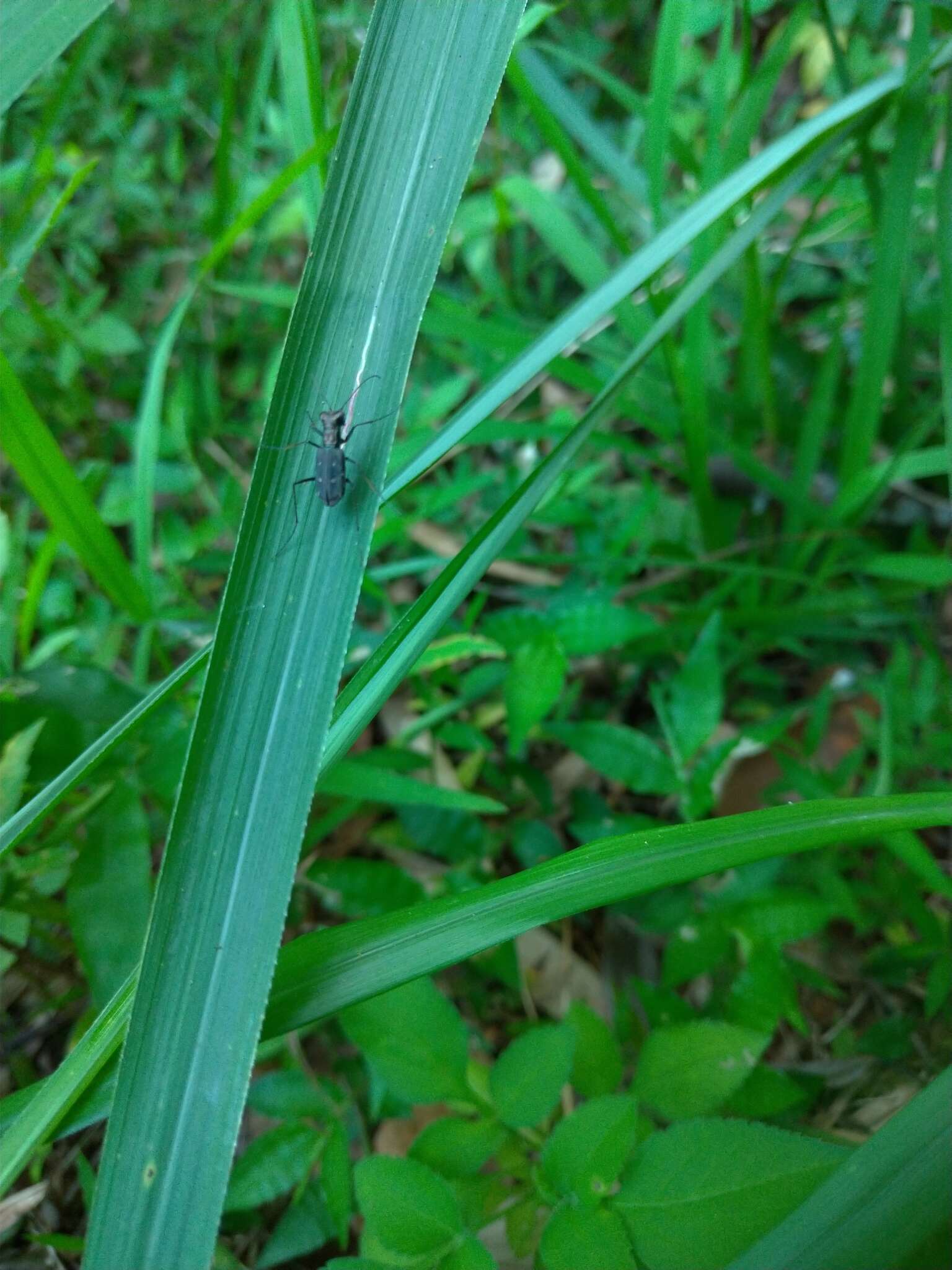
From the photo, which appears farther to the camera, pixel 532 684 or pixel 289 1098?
pixel 532 684

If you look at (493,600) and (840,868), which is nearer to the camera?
(840,868)

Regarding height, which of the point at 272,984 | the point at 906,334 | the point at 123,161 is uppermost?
the point at 123,161

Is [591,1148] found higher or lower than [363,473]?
lower

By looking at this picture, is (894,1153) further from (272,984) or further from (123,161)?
(123,161)

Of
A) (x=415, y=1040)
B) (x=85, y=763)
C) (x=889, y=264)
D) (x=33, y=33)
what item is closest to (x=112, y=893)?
(x=85, y=763)

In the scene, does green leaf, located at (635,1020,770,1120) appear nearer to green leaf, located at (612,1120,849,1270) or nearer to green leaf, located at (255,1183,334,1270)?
green leaf, located at (612,1120,849,1270)

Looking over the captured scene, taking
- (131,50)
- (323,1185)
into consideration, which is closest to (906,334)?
(323,1185)

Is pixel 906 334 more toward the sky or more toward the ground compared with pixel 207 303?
more toward the ground

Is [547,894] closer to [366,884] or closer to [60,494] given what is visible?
[366,884]
